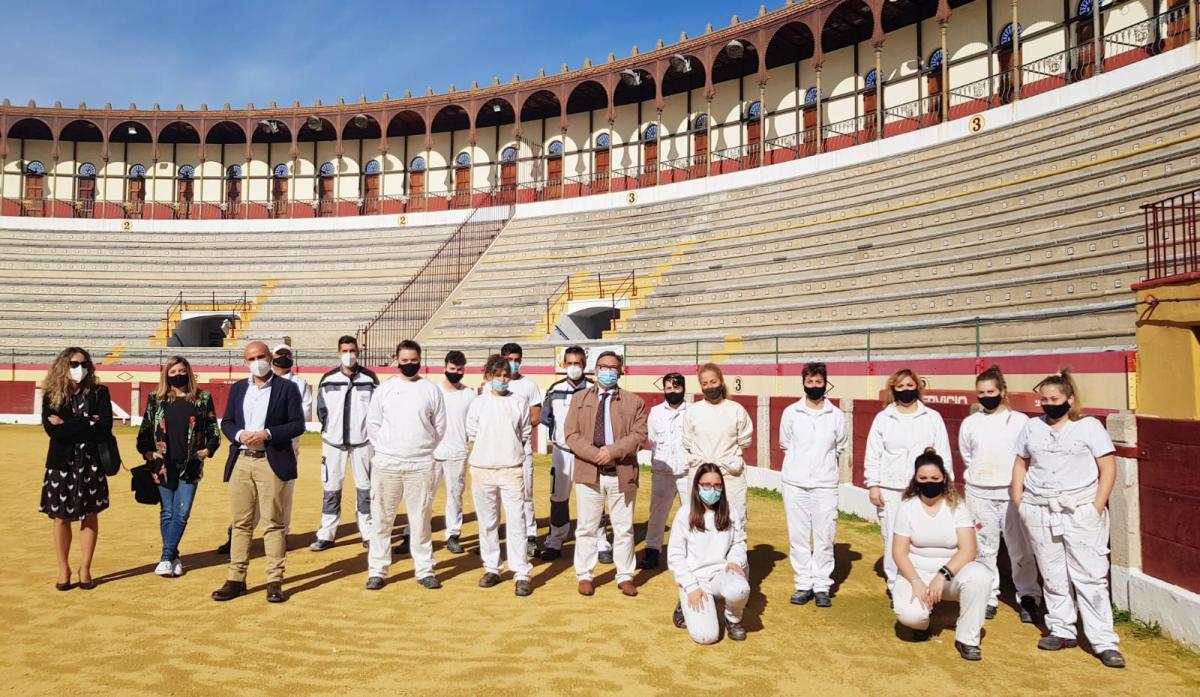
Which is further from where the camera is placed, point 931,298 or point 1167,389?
point 931,298

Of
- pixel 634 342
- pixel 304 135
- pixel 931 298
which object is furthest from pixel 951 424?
pixel 304 135

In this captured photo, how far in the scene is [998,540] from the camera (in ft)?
20.0

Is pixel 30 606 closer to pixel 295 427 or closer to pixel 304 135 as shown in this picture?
pixel 295 427

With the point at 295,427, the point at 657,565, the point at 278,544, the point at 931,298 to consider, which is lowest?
the point at 657,565

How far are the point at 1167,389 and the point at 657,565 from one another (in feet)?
16.1

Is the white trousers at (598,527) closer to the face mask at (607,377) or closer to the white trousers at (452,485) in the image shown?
the face mask at (607,377)

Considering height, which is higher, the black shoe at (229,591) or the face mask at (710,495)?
the face mask at (710,495)

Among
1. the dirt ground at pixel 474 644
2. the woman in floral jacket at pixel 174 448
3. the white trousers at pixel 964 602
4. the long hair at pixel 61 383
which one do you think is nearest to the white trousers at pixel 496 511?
the dirt ground at pixel 474 644

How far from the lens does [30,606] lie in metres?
6.02

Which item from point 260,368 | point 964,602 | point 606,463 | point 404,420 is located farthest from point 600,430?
point 964,602

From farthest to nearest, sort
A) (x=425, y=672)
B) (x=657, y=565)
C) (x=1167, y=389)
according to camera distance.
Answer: (x=657, y=565)
(x=1167, y=389)
(x=425, y=672)

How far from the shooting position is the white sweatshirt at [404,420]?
6.76 metres

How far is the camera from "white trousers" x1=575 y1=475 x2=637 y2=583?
6.66 meters

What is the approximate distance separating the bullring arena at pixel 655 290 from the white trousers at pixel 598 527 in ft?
0.83
